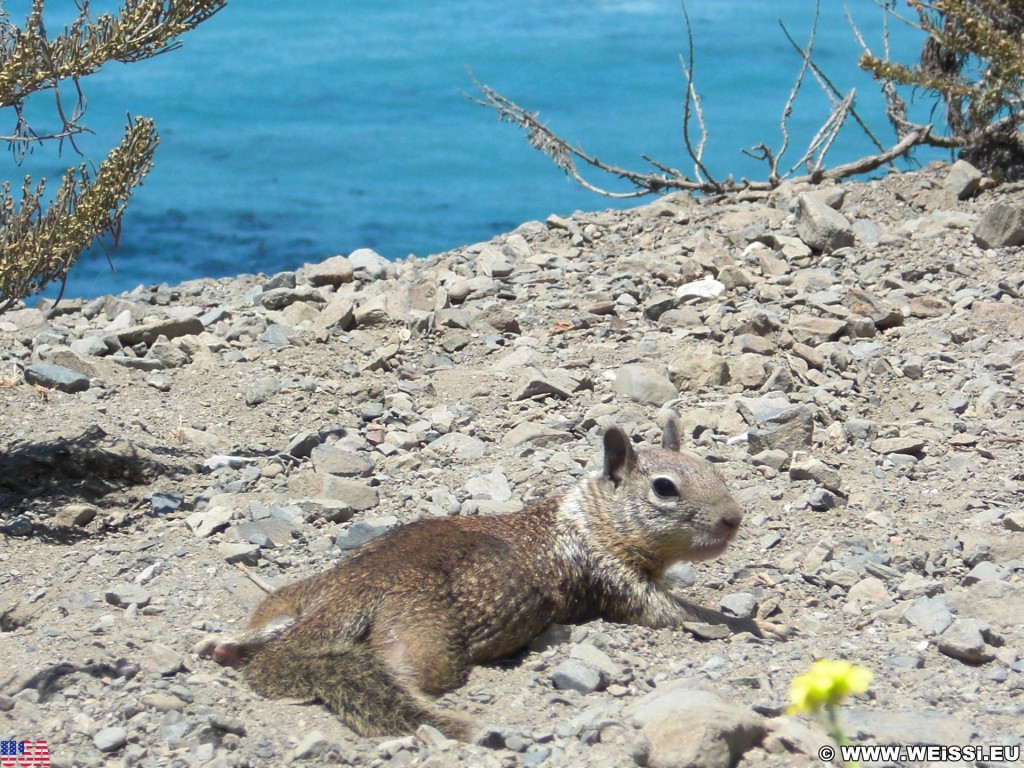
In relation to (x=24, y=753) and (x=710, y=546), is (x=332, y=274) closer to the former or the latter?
(x=710, y=546)

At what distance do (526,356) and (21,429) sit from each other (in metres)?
2.59

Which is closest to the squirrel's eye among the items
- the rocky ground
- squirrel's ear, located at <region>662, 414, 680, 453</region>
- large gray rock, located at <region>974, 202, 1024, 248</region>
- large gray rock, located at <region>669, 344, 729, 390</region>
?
squirrel's ear, located at <region>662, 414, 680, 453</region>

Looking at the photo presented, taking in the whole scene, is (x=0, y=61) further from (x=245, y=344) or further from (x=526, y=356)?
(x=526, y=356)

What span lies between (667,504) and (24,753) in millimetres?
2233

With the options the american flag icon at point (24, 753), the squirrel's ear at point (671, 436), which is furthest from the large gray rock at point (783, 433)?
the american flag icon at point (24, 753)

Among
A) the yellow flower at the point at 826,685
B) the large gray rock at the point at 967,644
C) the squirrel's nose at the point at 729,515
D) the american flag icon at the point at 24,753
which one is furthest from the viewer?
the squirrel's nose at the point at 729,515

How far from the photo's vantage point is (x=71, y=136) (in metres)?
5.58

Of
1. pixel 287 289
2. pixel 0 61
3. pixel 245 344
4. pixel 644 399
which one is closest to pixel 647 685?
pixel 644 399

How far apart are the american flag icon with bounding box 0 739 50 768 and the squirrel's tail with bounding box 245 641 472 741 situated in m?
0.64

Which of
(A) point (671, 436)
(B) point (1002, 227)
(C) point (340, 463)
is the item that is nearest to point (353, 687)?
(A) point (671, 436)

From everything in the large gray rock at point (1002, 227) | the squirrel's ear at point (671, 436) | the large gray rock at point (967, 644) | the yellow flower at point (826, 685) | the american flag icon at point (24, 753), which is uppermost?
the yellow flower at point (826, 685)

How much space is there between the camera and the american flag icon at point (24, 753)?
128 inches

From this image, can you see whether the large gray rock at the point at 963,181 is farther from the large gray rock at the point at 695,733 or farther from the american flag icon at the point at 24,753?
the american flag icon at the point at 24,753

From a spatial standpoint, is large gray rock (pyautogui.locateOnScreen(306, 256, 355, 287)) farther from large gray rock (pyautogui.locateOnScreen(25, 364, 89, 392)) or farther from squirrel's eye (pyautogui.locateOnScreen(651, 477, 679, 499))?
squirrel's eye (pyautogui.locateOnScreen(651, 477, 679, 499))
